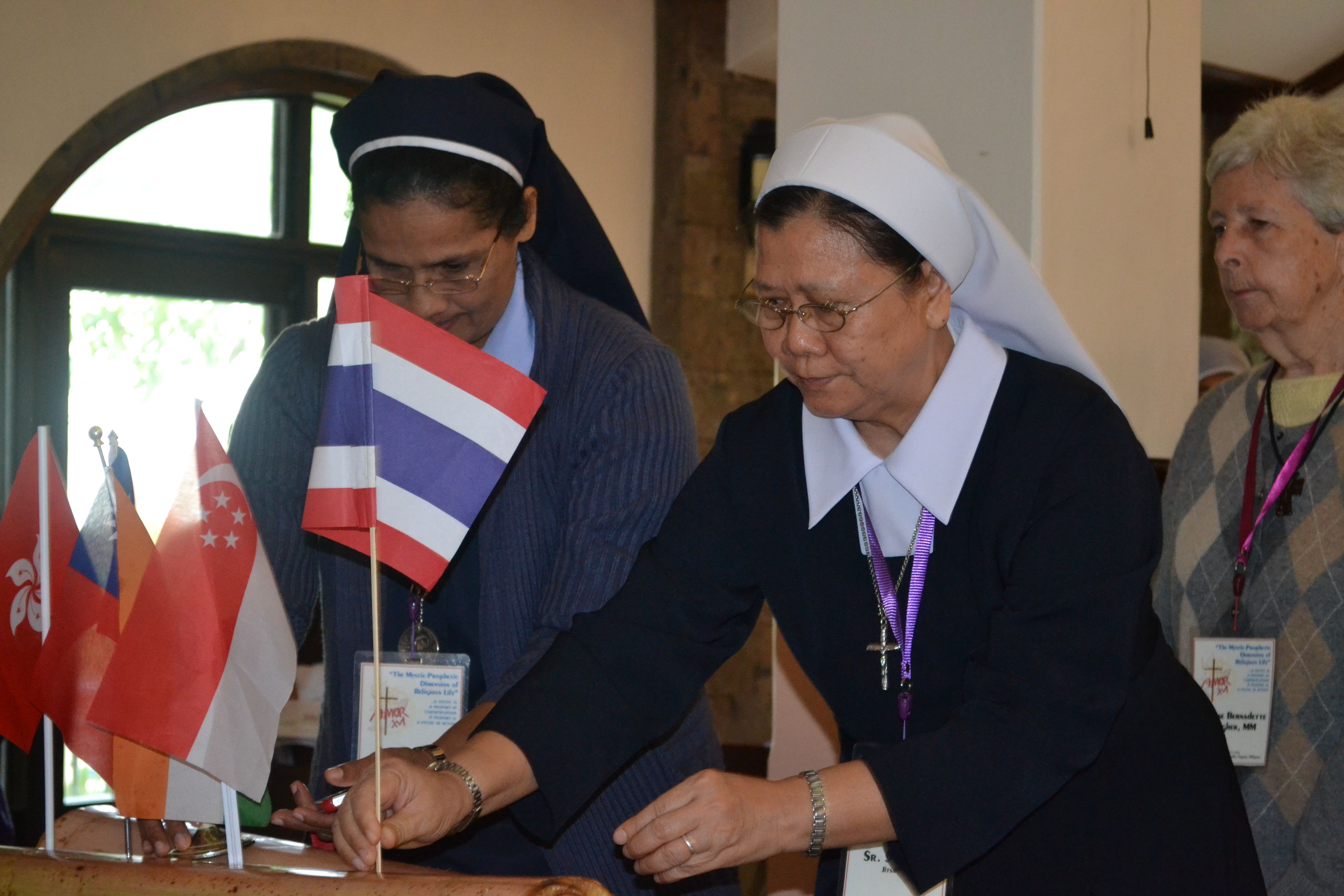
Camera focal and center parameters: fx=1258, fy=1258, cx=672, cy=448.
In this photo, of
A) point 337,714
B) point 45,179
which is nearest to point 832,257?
point 337,714

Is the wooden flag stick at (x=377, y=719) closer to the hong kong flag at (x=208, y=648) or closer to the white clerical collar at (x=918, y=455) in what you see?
the hong kong flag at (x=208, y=648)

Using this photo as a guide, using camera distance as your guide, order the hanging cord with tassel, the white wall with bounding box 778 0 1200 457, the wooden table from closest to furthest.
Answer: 1. the wooden table
2. the white wall with bounding box 778 0 1200 457
3. the hanging cord with tassel

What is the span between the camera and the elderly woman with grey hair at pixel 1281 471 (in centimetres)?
196

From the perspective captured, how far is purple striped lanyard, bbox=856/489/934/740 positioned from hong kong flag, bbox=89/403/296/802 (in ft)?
2.21

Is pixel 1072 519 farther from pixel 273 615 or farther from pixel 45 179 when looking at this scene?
pixel 45 179

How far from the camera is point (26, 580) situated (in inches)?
58.4

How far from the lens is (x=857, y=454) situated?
1496 mm

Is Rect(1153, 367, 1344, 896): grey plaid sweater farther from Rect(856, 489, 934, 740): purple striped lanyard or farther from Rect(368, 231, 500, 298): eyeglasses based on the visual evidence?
Rect(368, 231, 500, 298): eyeglasses

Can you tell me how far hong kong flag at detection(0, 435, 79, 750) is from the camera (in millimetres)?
1459

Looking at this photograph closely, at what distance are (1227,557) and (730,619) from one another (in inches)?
41.8

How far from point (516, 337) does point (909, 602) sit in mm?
724

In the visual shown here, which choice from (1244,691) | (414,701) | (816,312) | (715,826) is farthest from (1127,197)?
(715,826)

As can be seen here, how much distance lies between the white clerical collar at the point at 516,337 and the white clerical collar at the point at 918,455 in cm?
48

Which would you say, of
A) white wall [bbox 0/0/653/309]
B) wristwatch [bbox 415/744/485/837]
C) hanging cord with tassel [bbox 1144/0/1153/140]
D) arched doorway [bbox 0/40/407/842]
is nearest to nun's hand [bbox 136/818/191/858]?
wristwatch [bbox 415/744/485/837]
